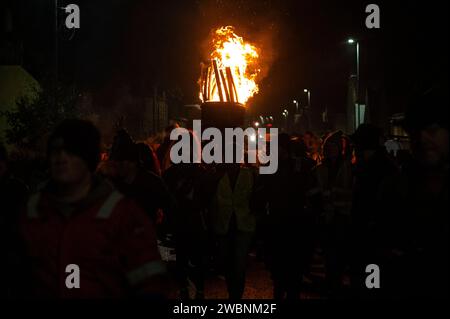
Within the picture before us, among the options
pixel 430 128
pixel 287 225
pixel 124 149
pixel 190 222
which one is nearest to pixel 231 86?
pixel 190 222

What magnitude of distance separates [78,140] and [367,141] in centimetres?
498

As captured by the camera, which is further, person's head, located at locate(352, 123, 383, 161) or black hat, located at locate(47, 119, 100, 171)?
person's head, located at locate(352, 123, 383, 161)

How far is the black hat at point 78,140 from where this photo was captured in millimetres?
3504

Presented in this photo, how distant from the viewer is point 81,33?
107 ft

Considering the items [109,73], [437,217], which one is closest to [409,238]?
[437,217]

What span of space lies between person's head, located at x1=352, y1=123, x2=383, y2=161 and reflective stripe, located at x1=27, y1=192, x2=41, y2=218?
4985 millimetres

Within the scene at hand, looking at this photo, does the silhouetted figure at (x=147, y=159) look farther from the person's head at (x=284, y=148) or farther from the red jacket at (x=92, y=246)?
the red jacket at (x=92, y=246)

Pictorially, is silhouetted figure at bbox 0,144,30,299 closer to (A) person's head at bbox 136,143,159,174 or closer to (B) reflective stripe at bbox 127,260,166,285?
(B) reflective stripe at bbox 127,260,166,285

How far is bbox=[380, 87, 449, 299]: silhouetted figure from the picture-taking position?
11.6 ft

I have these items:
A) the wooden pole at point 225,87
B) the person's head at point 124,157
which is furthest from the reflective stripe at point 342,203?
the wooden pole at point 225,87

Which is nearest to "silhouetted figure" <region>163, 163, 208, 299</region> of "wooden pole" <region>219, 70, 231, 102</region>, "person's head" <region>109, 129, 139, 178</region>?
"person's head" <region>109, 129, 139, 178</region>

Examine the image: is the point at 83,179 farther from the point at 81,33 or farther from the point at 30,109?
the point at 81,33

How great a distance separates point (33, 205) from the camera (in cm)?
346
